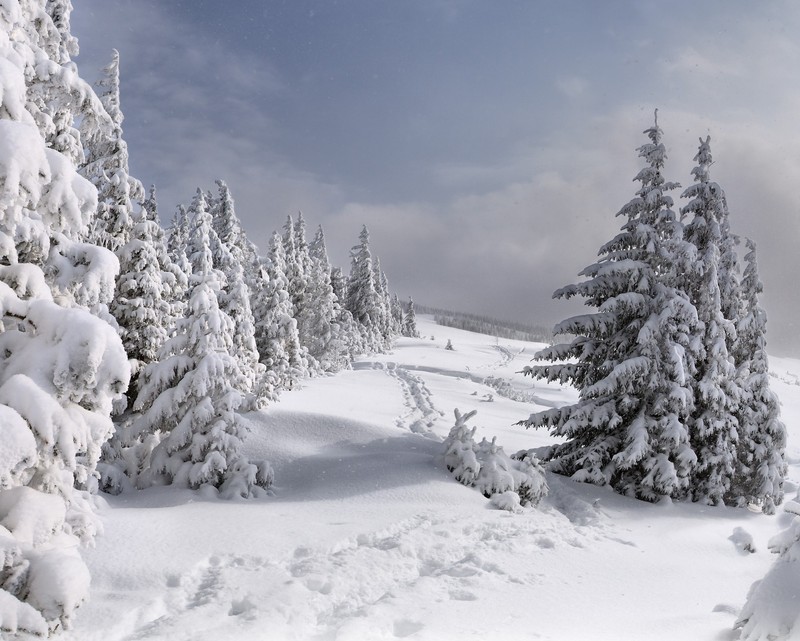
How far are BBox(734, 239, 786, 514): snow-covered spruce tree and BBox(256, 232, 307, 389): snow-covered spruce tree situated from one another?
21097 mm

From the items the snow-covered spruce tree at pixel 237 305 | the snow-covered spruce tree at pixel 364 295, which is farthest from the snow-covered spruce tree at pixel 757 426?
the snow-covered spruce tree at pixel 364 295

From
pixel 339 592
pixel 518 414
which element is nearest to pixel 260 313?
pixel 518 414

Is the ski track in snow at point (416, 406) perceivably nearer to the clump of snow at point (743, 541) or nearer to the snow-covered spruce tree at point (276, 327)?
the snow-covered spruce tree at point (276, 327)

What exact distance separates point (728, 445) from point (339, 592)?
13197 mm

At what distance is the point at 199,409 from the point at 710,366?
13610 millimetres

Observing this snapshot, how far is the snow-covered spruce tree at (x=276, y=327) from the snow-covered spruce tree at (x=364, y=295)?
28.0 metres

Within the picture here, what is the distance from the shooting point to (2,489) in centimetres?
501

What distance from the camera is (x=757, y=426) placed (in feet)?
53.8

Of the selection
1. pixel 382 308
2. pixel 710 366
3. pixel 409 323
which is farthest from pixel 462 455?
pixel 409 323

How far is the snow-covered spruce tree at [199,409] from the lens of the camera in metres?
11.7

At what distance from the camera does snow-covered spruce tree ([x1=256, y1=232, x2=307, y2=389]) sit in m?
30.9

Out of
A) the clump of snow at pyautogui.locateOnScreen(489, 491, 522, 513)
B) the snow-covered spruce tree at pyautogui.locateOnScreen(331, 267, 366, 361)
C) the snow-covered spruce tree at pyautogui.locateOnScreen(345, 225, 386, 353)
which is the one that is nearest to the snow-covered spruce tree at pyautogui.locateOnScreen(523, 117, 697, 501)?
the clump of snow at pyautogui.locateOnScreen(489, 491, 522, 513)

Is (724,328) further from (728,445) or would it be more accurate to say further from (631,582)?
(631,582)

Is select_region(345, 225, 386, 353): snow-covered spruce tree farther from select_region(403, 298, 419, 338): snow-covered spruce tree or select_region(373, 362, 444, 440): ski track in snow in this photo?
select_region(403, 298, 419, 338): snow-covered spruce tree
